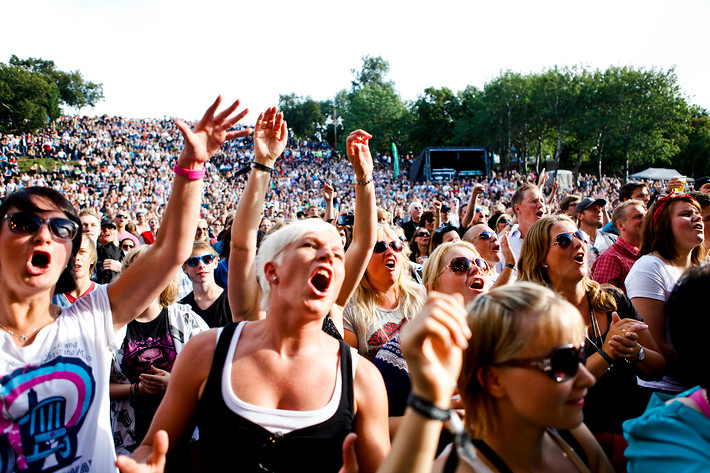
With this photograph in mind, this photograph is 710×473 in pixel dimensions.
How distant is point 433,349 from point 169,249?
120 centimetres

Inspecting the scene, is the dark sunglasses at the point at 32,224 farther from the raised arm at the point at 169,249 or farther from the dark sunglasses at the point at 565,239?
the dark sunglasses at the point at 565,239

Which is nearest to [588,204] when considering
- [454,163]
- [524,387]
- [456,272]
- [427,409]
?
[456,272]

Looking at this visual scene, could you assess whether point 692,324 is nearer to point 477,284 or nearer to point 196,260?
point 477,284

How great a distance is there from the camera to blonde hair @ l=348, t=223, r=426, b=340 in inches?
121

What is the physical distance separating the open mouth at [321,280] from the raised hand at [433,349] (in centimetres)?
73

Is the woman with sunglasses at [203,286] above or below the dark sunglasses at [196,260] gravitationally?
below

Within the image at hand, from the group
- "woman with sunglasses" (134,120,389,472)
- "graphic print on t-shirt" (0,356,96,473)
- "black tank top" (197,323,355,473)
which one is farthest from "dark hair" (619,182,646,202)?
"graphic print on t-shirt" (0,356,96,473)

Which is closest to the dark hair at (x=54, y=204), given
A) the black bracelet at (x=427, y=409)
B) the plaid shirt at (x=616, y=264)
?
the black bracelet at (x=427, y=409)

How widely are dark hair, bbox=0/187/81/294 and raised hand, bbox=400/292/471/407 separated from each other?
154cm

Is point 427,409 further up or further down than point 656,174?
further down

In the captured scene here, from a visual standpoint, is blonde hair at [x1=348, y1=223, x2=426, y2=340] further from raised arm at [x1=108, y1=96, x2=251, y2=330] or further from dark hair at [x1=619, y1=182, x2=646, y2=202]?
dark hair at [x1=619, y1=182, x2=646, y2=202]

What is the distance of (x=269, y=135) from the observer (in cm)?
277

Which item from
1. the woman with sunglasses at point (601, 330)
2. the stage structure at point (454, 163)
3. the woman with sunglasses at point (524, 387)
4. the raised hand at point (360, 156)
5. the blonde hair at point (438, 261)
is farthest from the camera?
the stage structure at point (454, 163)

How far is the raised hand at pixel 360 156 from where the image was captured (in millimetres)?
2828
